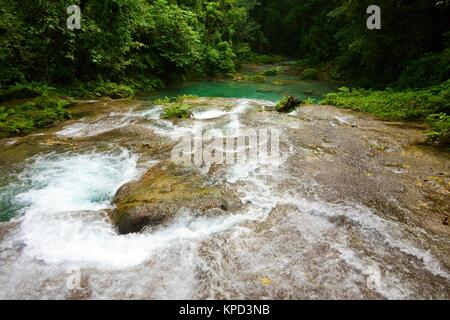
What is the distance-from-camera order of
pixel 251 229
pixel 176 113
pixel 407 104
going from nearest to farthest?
pixel 251 229 < pixel 176 113 < pixel 407 104

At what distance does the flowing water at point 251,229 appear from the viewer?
11.5 ft

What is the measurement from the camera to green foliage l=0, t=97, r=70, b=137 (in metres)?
8.54

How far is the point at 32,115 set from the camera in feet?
30.8

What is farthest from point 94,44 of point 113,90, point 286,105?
point 286,105

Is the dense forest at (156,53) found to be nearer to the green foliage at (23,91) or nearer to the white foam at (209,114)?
the green foliage at (23,91)

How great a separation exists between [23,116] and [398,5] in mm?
13416

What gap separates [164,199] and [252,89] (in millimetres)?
14415

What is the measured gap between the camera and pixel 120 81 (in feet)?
49.7

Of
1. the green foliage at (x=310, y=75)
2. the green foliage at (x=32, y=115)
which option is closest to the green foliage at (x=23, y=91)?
the green foliage at (x=32, y=115)

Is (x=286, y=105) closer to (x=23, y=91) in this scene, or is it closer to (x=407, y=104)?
(x=407, y=104)

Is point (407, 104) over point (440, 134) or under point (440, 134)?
over

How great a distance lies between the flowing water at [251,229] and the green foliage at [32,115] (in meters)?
0.84
